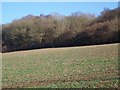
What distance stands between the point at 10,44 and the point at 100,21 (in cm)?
2557

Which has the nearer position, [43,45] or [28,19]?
[43,45]

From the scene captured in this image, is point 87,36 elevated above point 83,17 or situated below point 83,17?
below

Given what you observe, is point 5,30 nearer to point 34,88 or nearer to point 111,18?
point 111,18

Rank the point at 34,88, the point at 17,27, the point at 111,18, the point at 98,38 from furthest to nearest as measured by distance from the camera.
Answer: the point at 17,27
the point at 111,18
the point at 98,38
the point at 34,88

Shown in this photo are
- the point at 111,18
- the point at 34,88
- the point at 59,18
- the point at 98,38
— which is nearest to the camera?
the point at 34,88

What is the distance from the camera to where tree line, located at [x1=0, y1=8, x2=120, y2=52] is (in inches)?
2776

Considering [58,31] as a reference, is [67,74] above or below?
below

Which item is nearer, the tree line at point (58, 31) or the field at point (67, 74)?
the field at point (67, 74)

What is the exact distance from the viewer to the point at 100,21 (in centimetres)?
7938

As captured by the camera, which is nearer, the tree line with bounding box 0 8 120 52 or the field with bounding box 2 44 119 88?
the field with bounding box 2 44 119 88

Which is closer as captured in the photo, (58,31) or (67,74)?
(67,74)

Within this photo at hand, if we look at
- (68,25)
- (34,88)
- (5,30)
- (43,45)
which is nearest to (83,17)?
(68,25)

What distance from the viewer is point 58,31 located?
7706 cm

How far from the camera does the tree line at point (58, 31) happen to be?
7050cm
